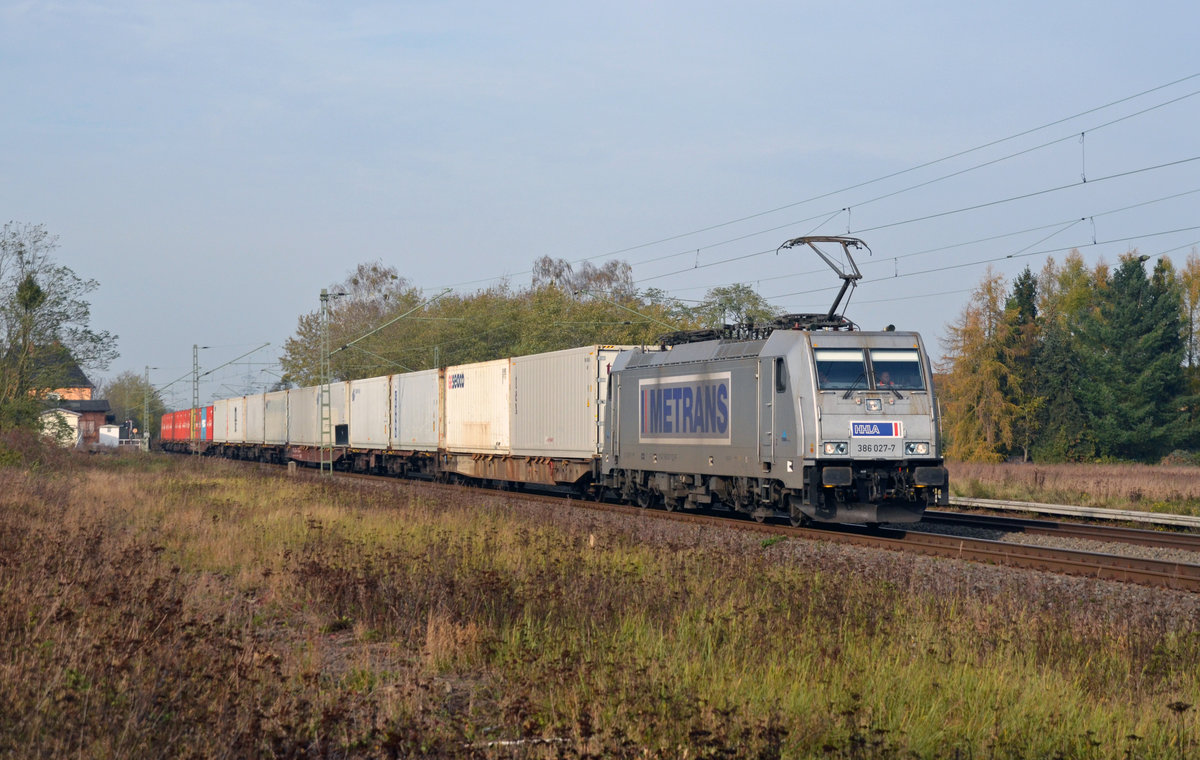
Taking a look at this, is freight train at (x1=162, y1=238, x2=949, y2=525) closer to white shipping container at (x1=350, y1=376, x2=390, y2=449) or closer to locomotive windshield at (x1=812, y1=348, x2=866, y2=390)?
locomotive windshield at (x1=812, y1=348, x2=866, y2=390)

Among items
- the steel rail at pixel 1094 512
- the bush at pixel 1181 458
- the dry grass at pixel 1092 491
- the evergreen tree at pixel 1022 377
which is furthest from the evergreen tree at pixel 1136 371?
the steel rail at pixel 1094 512

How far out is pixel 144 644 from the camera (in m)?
7.12

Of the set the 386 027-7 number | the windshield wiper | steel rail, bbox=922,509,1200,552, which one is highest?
the windshield wiper

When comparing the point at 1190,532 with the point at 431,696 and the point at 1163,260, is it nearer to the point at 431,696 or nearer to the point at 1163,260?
the point at 431,696

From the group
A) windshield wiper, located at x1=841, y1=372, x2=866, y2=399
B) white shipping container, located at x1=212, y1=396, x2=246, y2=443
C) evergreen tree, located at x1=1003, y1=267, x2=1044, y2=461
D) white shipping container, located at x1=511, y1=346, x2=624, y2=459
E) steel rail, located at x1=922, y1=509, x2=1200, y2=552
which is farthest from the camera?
evergreen tree, located at x1=1003, y1=267, x2=1044, y2=461

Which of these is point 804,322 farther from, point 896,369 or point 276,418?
point 276,418

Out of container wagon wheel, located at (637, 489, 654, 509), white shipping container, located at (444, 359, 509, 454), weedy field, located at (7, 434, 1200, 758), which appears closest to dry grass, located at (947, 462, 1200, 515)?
container wagon wheel, located at (637, 489, 654, 509)

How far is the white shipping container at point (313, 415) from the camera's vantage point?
44969 mm

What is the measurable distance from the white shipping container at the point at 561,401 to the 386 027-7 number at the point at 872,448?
870 cm

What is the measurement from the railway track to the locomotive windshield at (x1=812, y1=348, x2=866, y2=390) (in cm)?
243

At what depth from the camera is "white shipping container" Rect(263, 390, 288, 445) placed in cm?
5216

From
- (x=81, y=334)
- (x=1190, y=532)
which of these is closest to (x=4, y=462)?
(x=81, y=334)

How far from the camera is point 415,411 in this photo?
36875 mm

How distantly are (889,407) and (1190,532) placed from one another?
695cm
